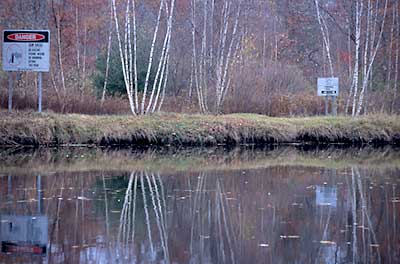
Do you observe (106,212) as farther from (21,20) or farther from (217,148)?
(21,20)

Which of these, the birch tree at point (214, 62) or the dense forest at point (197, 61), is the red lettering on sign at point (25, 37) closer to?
the dense forest at point (197, 61)

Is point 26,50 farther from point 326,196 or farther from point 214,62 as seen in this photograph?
point 326,196

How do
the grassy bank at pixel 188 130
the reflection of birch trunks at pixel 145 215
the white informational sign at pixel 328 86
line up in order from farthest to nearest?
the white informational sign at pixel 328 86 < the grassy bank at pixel 188 130 < the reflection of birch trunks at pixel 145 215

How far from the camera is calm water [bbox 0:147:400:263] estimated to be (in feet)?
22.7

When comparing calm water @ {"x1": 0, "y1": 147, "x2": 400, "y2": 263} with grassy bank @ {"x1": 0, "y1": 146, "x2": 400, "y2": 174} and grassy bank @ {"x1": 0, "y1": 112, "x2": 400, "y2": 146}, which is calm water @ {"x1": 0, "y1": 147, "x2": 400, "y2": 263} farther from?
grassy bank @ {"x1": 0, "y1": 112, "x2": 400, "y2": 146}

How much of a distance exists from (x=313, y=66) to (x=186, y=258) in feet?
100

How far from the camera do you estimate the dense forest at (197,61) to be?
23.8m

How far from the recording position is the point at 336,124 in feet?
76.0

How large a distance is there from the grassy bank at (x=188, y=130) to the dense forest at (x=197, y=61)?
1.40m

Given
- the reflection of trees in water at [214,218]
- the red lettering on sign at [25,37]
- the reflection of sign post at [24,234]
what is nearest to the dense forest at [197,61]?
the red lettering on sign at [25,37]

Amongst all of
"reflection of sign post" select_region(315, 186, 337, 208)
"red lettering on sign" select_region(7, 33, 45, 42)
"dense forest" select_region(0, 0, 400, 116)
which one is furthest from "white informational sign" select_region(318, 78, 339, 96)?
"reflection of sign post" select_region(315, 186, 337, 208)

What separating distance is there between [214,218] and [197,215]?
0.28m

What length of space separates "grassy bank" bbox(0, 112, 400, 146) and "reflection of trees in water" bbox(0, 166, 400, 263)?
7.03 meters

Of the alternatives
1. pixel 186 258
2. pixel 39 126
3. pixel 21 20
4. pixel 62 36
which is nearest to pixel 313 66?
pixel 62 36
